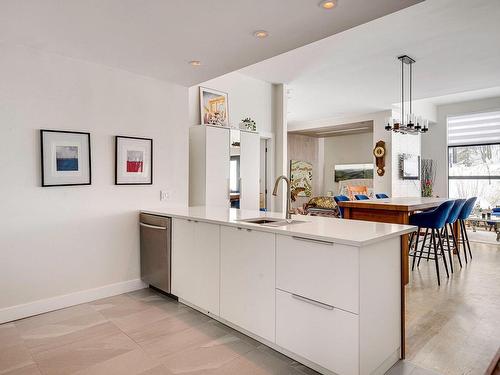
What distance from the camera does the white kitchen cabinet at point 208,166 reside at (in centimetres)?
414

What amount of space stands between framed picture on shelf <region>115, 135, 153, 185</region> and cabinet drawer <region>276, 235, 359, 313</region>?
2024mm

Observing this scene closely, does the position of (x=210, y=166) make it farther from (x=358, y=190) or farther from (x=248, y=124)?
(x=358, y=190)

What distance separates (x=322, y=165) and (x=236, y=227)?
30.7 feet

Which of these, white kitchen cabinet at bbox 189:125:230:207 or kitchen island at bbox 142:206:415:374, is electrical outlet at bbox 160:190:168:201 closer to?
white kitchen cabinet at bbox 189:125:230:207

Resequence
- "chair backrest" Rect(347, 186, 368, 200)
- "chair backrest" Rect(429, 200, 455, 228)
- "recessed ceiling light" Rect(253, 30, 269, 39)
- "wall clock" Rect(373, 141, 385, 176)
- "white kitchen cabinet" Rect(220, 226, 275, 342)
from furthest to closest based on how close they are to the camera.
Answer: "chair backrest" Rect(347, 186, 368, 200), "wall clock" Rect(373, 141, 385, 176), "chair backrest" Rect(429, 200, 455, 228), "recessed ceiling light" Rect(253, 30, 269, 39), "white kitchen cabinet" Rect(220, 226, 275, 342)

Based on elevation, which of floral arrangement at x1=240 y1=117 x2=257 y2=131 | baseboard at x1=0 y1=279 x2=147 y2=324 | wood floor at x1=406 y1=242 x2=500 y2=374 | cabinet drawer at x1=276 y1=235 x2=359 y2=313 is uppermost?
floral arrangement at x1=240 y1=117 x2=257 y2=131

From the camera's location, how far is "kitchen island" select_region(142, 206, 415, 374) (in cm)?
176

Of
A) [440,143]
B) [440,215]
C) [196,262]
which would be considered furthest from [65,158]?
[440,143]

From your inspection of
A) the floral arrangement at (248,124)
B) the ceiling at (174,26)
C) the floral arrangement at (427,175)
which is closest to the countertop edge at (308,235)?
the ceiling at (174,26)

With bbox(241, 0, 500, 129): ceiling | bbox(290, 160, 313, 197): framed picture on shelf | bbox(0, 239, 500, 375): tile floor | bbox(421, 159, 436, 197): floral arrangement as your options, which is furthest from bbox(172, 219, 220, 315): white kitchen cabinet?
bbox(421, 159, 436, 197): floral arrangement

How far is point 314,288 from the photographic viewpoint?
1.91 m

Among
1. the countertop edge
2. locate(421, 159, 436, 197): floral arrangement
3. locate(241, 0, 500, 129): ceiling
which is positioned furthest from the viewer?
locate(421, 159, 436, 197): floral arrangement

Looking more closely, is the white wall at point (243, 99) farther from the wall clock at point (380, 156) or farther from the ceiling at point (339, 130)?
the ceiling at point (339, 130)

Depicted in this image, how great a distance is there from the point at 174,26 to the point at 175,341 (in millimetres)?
2280
